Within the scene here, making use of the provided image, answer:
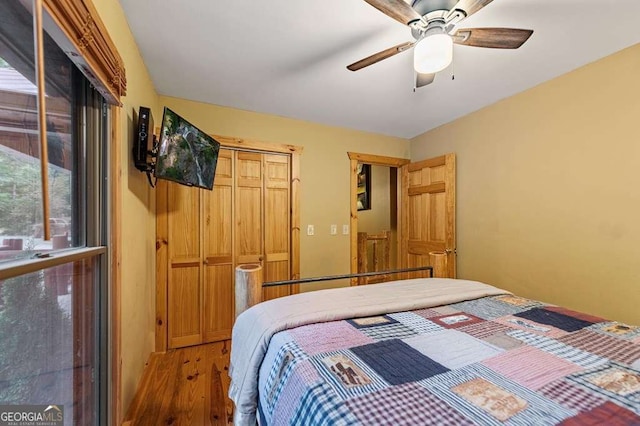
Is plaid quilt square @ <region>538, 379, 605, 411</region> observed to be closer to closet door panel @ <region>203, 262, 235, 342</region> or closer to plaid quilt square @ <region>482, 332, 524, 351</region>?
plaid quilt square @ <region>482, 332, 524, 351</region>

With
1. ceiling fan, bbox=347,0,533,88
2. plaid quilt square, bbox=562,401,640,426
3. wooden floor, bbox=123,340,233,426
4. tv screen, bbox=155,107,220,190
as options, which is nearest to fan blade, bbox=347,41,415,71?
ceiling fan, bbox=347,0,533,88

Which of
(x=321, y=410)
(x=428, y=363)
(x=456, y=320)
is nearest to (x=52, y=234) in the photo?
(x=321, y=410)

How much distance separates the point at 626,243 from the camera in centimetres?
179

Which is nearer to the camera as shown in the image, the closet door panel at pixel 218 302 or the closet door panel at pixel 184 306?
the closet door panel at pixel 184 306

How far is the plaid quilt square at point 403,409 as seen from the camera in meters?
0.64

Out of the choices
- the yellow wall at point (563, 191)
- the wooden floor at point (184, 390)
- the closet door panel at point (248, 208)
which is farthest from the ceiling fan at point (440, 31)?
the wooden floor at point (184, 390)

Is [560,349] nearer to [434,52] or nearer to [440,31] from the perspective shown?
[434,52]

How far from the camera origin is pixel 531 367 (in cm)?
88

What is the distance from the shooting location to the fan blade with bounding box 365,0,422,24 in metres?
1.14

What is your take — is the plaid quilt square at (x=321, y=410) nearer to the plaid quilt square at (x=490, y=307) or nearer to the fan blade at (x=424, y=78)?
the plaid quilt square at (x=490, y=307)

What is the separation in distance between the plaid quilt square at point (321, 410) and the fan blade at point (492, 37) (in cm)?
170

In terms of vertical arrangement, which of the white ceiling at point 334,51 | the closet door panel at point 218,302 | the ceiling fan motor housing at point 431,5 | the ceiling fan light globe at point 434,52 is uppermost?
the white ceiling at point 334,51

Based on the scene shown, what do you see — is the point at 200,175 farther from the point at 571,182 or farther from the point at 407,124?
the point at 571,182

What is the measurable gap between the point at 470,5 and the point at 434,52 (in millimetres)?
219
